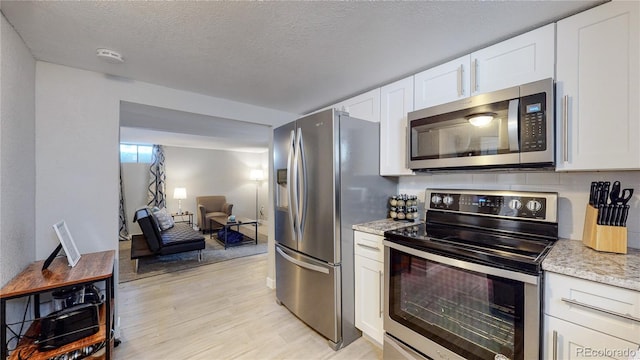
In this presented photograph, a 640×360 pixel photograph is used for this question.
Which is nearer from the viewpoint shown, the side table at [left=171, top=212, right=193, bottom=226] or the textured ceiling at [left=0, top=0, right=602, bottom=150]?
the textured ceiling at [left=0, top=0, right=602, bottom=150]

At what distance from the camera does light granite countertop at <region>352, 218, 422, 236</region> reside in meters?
1.87

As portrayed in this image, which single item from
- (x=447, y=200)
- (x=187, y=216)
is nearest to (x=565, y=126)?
(x=447, y=200)

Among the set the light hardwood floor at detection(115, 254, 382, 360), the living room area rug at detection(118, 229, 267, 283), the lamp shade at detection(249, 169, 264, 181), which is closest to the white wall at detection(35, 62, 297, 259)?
the light hardwood floor at detection(115, 254, 382, 360)

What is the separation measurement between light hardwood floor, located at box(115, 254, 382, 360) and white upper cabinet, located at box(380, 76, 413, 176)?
1.48 metres

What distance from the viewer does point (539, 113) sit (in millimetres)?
1353

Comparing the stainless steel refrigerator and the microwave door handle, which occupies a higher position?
A: the microwave door handle

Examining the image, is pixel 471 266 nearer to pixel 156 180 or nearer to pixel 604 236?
pixel 604 236

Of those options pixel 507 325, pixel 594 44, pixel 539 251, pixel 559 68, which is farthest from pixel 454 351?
pixel 594 44

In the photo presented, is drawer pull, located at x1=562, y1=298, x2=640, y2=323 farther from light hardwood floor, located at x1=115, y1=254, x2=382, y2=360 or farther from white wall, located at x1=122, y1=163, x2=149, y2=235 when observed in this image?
white wall, located at x1=122, y1=163, x2=149, y2=235

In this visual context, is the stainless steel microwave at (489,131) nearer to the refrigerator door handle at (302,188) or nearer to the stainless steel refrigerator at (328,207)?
the stainless steel refrigerator at (328,207)

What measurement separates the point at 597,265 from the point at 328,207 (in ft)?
4.75

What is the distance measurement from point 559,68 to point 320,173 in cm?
155

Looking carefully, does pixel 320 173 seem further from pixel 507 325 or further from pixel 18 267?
pixel 18 267

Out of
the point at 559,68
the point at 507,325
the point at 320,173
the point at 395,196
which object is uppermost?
the point at 559,68
